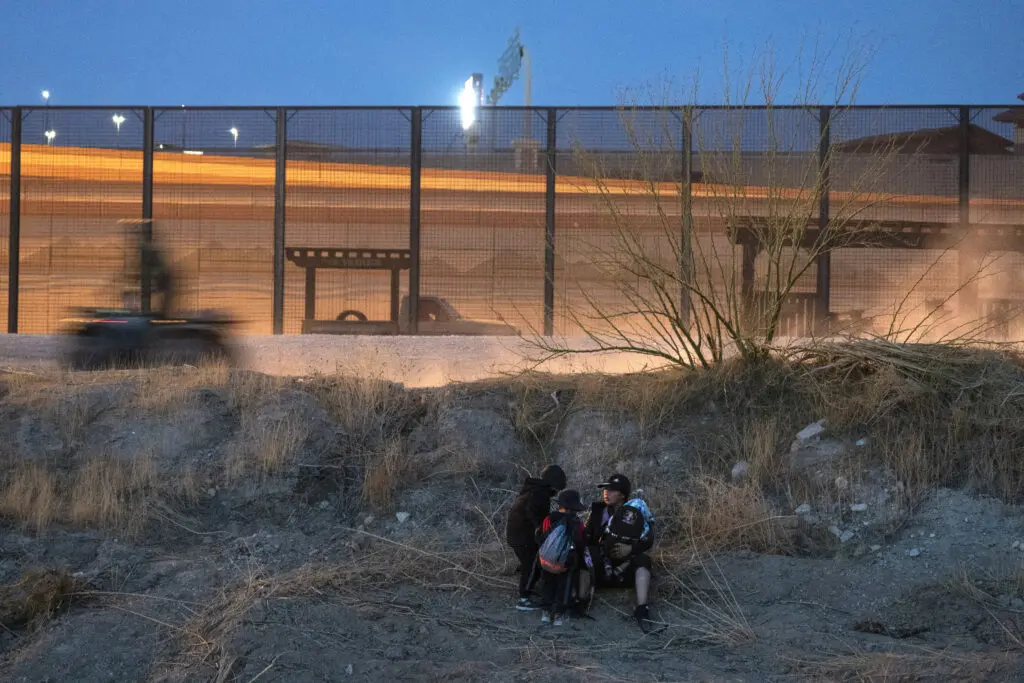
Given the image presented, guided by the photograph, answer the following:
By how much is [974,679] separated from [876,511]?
12.3 ft

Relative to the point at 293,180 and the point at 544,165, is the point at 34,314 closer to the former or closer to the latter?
the point at 293,180

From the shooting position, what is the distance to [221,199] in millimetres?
28375

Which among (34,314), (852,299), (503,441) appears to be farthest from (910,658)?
(34,314)

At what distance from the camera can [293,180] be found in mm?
28078

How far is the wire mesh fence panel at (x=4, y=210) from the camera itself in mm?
28953

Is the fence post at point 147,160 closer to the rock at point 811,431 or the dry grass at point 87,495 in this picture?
the dry grass at point 87,495

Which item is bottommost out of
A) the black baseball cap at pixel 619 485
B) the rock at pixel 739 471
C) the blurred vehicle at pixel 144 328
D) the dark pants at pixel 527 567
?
the dark pants at pixel 527 567

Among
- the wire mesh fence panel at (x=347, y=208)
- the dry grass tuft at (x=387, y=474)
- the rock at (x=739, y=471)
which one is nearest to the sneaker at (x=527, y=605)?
the dry grass tuft at (x=387, y=474)

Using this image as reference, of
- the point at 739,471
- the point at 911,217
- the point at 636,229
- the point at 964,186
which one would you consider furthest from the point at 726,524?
the point at 964,186

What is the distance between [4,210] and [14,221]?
83cm

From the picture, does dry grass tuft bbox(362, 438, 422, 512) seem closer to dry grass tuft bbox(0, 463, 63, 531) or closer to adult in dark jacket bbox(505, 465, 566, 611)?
adult in dark jacket bbox(505, 465, 566, 611)

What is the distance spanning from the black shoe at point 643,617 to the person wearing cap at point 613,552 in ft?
0.68

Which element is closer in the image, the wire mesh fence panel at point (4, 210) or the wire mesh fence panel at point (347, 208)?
the wire mesh fence panel at point (347, 208)

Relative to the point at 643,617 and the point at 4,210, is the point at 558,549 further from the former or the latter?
the point at 4,210
